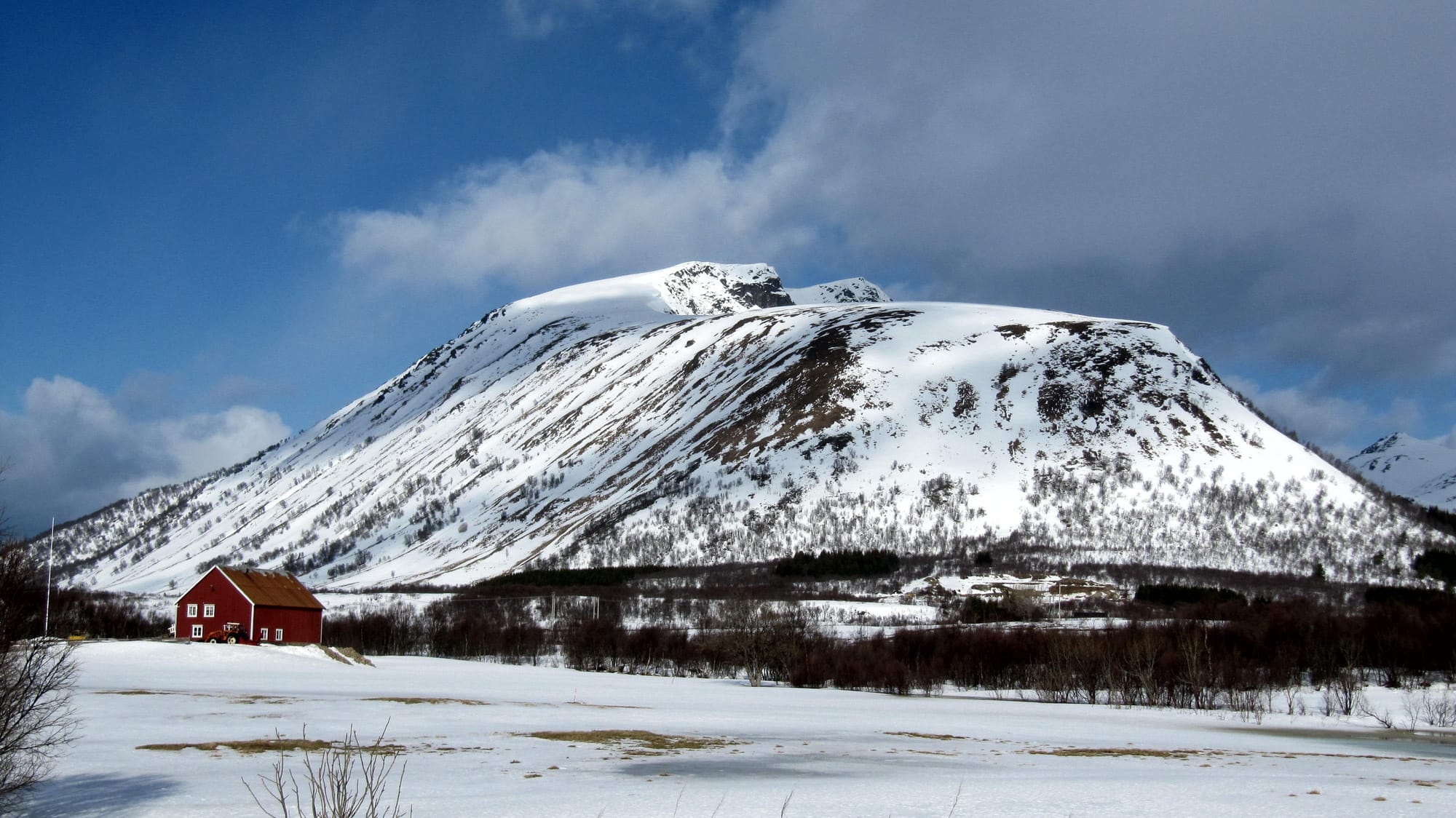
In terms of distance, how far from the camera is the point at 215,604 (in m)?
82.9

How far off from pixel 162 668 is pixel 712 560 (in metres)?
79.2

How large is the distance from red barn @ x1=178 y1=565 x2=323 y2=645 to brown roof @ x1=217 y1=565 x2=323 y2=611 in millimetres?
54

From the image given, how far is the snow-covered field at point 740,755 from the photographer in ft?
69.3

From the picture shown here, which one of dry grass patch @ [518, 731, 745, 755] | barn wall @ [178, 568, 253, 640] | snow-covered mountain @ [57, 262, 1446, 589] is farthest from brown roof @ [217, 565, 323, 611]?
dry grass patch @ [518, 731, 745, 755]

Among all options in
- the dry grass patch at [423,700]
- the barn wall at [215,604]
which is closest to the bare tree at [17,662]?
the dry grass patch at [423,700]

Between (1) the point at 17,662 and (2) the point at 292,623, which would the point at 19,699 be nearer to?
(1) the point at 17,662

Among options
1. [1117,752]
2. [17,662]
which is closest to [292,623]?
[1117,752]

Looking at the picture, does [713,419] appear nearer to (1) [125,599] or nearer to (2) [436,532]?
(2) [436,532]

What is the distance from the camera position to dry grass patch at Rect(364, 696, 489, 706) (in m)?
44.0

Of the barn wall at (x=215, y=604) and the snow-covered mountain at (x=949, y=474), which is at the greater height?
the snow-covered mountain at (x=949, y=474)

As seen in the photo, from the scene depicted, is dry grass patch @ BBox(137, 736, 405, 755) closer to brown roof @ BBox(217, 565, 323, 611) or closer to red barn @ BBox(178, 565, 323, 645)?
red barn @ BBox(178, 565, 323, 645)

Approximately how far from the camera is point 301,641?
87.6 m

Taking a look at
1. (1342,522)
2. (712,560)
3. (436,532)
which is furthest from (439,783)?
(436,532)

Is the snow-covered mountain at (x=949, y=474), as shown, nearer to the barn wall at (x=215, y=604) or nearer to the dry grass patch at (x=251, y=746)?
the barn wall at (x=215, y=604)
